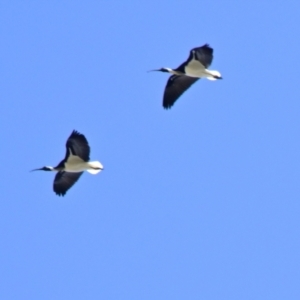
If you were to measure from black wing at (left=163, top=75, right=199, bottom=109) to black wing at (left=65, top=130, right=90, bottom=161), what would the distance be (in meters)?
3.78

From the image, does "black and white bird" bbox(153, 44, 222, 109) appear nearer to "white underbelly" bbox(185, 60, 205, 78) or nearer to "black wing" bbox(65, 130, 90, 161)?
"white underbelly" bbox(185, 60, 205, 78)

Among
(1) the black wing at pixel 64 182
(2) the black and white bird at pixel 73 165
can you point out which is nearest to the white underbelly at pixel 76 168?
(2) the black and white bird at pixel 73 165

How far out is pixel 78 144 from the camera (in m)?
40.6

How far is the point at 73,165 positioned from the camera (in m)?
41.5

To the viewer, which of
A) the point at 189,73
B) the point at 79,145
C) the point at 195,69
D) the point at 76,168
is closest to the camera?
the point at 79,145

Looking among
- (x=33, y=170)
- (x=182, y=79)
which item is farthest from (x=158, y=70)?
(x=33, y=170)

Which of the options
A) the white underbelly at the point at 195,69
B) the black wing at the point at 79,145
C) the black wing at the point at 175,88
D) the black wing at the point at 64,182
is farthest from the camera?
the black wing at the point at 175,88

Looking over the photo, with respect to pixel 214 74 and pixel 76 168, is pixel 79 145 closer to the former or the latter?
pixel 76 168

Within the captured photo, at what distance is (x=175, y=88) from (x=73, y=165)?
165 inches

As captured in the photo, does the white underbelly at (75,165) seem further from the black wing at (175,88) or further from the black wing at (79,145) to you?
the black wing at (175,88)

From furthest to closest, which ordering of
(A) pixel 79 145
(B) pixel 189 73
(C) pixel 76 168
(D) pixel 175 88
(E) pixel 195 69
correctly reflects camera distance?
1. (D) pixel 175 88
2. (B) pixel 189 73
3. (E) pixel 195 69
4. (C) pixel 76 168
5. (A) pixel 79 145

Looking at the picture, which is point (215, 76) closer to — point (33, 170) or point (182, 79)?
point (182, 79)

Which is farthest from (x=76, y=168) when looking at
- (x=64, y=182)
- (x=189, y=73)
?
(x=189, y=73)

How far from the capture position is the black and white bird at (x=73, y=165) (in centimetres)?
4059
